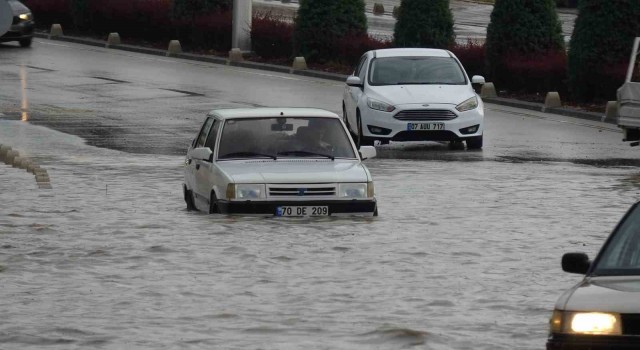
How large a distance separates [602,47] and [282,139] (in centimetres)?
1928

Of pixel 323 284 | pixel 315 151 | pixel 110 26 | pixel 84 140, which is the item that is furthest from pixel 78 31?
pixel 323 284

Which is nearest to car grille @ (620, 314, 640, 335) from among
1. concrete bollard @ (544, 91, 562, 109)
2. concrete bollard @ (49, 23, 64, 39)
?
concrete bollard @ (544, 91, 562, 109)

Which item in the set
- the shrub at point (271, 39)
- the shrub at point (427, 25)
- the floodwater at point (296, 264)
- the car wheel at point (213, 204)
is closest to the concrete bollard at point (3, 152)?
the floodwater at point (296, 264)

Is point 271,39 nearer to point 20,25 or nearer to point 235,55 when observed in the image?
point 235,55

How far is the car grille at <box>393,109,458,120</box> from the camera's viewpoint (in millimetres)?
26812

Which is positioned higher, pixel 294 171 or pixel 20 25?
pixel 294 171

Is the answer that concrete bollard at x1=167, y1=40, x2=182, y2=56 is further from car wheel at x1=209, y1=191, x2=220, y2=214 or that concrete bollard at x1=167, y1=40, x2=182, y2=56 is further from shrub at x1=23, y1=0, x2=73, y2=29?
car wheel at x1=209, y1=191, x2=220, y2=214

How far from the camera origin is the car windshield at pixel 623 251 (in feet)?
28.4

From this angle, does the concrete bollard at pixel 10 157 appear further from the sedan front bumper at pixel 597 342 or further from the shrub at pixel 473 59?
the shrub at pixel 473 59

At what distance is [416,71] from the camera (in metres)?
28.4

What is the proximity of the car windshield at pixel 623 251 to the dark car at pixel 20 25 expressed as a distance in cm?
4008

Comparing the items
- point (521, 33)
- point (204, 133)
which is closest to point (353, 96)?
point (204, 133)

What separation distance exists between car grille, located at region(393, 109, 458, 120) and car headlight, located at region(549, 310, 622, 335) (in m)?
18.9

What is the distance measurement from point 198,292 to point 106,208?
6371 millimetres
